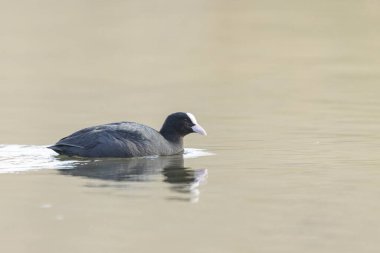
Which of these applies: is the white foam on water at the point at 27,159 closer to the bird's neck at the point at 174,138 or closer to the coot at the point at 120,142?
the coot at the point at 120,142

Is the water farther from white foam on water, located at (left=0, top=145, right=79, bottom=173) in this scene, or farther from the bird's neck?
the bird's neck

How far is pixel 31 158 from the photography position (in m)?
15.0

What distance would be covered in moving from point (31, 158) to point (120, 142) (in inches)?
43.8

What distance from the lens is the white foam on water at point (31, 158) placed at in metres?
14.5

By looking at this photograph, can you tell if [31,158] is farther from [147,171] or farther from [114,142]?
[147,171]

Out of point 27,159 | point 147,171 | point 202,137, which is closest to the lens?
point 147,171

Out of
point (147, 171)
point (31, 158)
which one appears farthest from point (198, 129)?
point (31, 158)

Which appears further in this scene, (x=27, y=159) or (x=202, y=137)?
(x=202, y=137)

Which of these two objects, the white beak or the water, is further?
the white beak

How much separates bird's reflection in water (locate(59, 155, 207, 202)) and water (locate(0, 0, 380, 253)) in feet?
0.08

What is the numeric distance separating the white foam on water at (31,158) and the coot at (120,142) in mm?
163

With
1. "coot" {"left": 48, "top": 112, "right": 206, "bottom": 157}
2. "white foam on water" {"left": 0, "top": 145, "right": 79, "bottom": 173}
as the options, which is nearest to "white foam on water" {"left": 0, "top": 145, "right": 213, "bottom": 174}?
"white foam on water" {"left": 0, "top": 145, "right": 79, "bottom": 173}

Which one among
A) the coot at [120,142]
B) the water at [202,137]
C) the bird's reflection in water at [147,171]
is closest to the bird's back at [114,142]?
the coot at [120,142]

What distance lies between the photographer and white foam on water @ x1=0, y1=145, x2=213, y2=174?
570 inches
